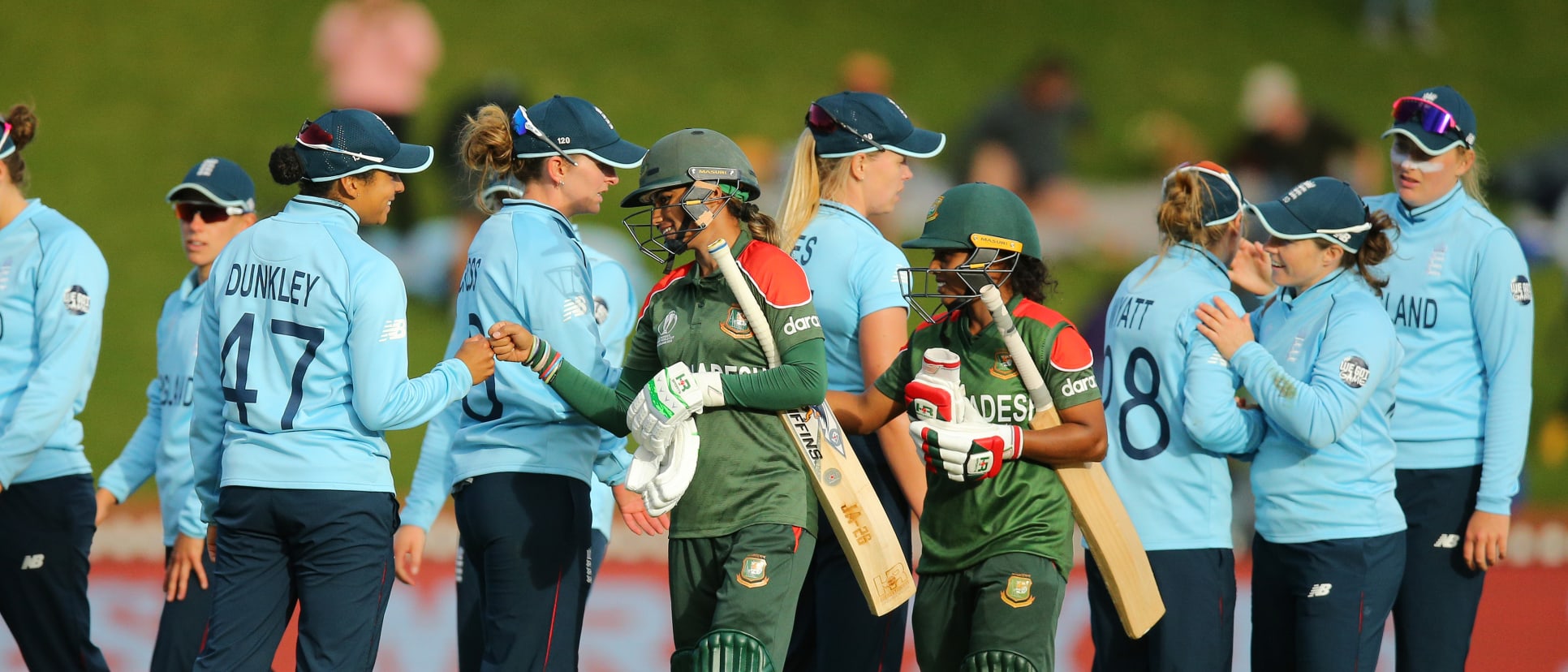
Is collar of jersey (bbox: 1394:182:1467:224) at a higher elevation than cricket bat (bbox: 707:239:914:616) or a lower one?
higher

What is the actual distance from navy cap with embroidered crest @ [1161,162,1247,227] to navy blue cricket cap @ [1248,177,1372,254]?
0.07 m

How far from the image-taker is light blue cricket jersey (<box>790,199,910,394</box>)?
4172 mm

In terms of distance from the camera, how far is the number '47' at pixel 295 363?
3.55 m

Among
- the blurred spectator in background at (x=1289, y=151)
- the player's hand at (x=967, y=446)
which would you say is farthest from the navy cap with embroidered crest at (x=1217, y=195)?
the blurred spectator in background at (x=1289, y=151)

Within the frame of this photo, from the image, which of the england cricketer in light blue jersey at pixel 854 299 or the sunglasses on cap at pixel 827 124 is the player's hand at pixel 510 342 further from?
the sunglasses on cap at pixel 827 124

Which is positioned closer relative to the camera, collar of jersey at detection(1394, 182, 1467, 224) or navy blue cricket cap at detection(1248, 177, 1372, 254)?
navy blue cricket cap at detection(1248, 177, 1372, 254)

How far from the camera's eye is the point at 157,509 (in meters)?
8.39

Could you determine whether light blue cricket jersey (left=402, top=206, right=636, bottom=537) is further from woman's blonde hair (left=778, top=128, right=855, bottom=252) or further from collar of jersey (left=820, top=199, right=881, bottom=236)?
collar of jersey (left=820, top=199, right=881, bottom=236)

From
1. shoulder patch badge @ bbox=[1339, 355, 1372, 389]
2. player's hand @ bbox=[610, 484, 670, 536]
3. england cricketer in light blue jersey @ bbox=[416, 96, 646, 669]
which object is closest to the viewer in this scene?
england cricketer in light blue jersey @ bbox=[416, 96, 646, 669]

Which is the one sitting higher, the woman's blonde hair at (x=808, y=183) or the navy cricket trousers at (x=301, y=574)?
the woman's blonde hair at (x=808, y=183)

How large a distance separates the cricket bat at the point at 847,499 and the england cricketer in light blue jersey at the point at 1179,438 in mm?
756

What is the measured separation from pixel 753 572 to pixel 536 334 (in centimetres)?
96

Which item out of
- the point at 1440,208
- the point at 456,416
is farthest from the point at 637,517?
the point at 1440,208

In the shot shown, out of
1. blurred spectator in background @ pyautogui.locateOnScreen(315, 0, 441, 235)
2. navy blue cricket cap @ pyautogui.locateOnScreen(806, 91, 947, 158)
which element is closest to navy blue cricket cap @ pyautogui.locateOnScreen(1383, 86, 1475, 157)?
navy blue cricket cap @ pyautogui.locateOnScreen(806, 91, 947, 158)
